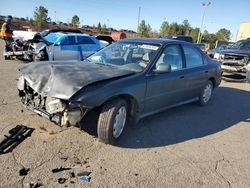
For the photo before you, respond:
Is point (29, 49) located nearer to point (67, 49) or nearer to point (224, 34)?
point (67, 49)

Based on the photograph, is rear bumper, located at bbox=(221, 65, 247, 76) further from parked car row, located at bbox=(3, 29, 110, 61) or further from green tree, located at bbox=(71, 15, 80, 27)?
green tree, located at bbox=(71, 15, 80, 27)

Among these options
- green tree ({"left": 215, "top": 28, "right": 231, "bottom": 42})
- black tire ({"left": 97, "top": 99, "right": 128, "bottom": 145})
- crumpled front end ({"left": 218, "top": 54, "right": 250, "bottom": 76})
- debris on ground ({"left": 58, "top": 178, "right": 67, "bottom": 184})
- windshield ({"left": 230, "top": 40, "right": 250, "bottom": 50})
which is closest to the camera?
debris on ground ({"left": 58, "top": 178, "right": 67, "bottom": 184})

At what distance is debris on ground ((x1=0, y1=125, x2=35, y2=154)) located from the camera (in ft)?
12.0

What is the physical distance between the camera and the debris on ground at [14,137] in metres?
3.65

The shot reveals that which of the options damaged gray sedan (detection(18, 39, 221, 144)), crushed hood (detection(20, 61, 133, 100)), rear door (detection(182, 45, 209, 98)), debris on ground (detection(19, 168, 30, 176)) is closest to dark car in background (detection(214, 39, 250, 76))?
rear door (detection(182, 45, 209, 98))

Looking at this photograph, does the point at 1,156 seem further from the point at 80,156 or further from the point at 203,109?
the point at 203,109

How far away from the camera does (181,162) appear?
3.75 m

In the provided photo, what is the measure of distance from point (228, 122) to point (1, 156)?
4579mm

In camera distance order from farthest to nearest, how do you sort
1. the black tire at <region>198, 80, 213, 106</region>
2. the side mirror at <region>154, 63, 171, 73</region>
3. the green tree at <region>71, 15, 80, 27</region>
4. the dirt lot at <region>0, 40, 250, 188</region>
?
the green tree at <region>71, 15, 80, 27</region> → the black tire at <region>198, 80, 213, 106</region> → the side mirror at <region>154, 63, 171, 73</region> → the dirt lot at <region>0, 40, 250, 188</region>

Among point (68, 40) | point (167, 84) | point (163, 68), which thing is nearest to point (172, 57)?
point (167, 84)

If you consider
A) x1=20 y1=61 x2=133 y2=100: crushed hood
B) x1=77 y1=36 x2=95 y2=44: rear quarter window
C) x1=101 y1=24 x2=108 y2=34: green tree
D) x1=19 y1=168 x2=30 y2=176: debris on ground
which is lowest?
x1=101 y1=24 x2=108 y2=34: green tree

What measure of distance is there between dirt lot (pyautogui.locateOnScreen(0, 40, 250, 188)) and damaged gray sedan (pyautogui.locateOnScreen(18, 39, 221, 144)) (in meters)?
0.36

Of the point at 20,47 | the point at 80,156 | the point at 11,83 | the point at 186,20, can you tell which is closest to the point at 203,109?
the point at 80,156

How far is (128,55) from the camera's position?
4996mm
